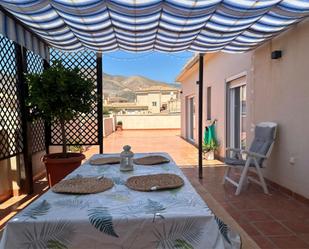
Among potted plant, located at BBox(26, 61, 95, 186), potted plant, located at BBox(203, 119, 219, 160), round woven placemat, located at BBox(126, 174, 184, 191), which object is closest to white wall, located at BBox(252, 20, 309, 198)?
round woven placemat, located at BBox(126, 174, 184, 191)

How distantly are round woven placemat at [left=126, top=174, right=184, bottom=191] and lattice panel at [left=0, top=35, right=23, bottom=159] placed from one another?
9.18 ft

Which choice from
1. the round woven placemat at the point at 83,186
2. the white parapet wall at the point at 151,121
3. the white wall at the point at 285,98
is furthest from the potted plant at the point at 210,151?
the white parapet wall at the point at 151,121

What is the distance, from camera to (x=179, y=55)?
5871mm

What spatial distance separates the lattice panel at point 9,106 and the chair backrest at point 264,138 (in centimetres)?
380

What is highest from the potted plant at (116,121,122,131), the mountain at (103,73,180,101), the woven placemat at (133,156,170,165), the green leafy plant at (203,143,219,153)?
the mountain at (103,73,180,101)

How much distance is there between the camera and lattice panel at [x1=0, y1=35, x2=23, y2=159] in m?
4.23

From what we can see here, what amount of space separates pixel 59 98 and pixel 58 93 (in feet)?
0.26

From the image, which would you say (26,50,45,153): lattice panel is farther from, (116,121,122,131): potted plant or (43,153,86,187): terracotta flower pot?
(116,121,122,131): potted plant

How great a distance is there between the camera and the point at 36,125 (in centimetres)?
539

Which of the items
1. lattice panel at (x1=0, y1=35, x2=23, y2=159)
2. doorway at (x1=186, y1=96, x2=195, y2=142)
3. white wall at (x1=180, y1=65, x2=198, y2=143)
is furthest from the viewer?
doorway at (x1=186, y1=96, x2=195, y2=142)

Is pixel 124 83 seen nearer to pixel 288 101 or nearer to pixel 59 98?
pixel 59 98

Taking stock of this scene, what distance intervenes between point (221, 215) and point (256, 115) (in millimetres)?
2619

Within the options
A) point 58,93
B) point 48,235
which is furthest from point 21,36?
point 48,235

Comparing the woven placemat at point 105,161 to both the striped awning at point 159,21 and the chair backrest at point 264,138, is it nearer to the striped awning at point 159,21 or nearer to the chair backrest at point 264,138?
the striped awning at point 159,21
